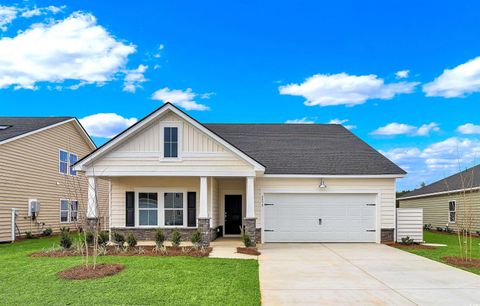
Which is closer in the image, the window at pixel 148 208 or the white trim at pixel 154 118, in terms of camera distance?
the white trim at pixel 154 118

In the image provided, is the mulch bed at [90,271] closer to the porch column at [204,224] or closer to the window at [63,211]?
the porch column at [204,224]

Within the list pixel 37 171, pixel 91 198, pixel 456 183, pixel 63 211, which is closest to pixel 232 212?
pixel 91 198

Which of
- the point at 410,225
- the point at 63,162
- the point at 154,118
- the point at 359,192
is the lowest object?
the point at 410,225

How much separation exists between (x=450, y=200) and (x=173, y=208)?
16943 mm

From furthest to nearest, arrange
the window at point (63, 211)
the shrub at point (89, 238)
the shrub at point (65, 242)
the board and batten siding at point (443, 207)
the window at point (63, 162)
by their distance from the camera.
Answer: the window at point (63, 211) < the window at point (63, 162) < the board and batten siding at point (443, 207) < the shrub at point (89, 238) < the shrub at point (65, 242)

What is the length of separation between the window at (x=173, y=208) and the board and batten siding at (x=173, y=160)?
8.37 ft

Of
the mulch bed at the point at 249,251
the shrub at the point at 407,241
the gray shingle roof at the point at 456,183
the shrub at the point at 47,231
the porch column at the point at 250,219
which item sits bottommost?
the shrub at the point at 47,231

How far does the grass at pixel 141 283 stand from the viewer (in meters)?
7.87

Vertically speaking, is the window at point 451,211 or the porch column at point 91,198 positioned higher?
the porch column at point 91,198

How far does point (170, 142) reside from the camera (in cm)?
1608

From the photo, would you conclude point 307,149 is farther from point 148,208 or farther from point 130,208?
point 130,208

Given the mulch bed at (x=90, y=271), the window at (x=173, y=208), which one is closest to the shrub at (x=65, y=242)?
the mulch bed at (x=90, y=271)

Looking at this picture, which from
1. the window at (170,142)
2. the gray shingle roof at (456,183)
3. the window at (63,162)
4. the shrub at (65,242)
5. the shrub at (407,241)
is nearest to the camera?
the shrub at (65,242)

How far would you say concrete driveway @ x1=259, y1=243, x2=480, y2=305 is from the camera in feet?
26.8
